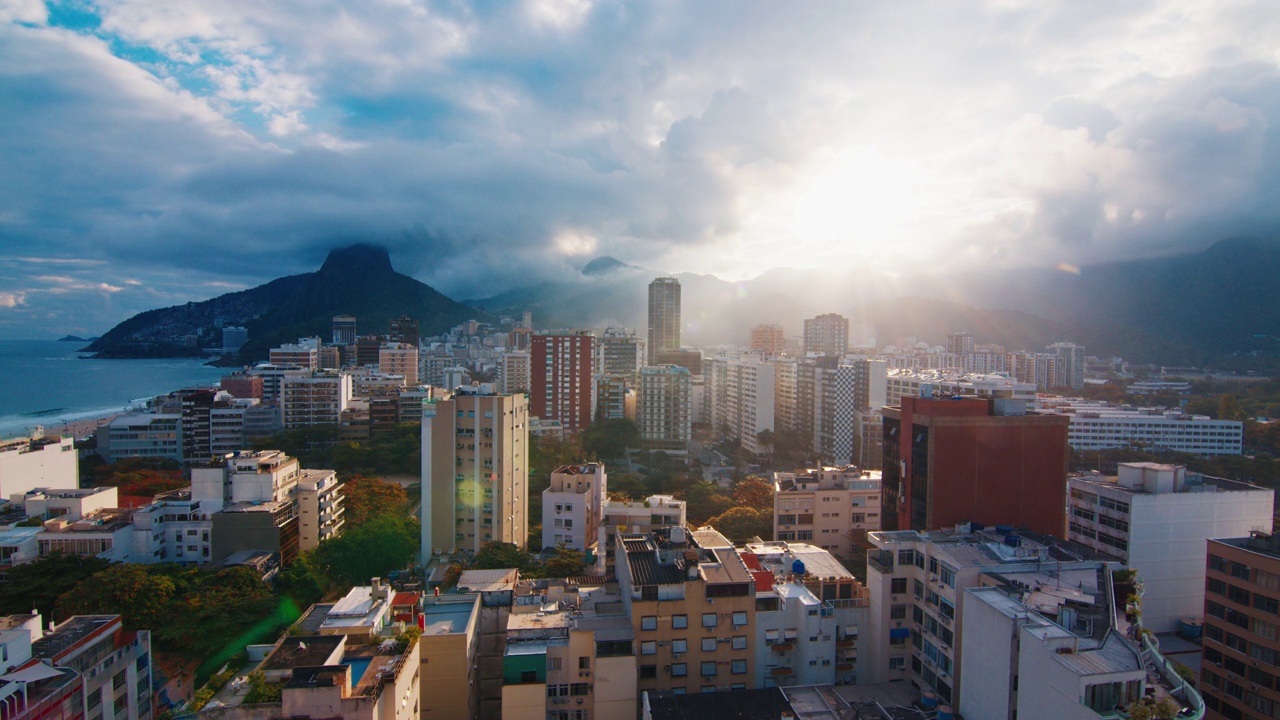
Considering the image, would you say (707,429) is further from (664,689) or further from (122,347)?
(122,347)

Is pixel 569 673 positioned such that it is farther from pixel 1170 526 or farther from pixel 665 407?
pixel 665 407

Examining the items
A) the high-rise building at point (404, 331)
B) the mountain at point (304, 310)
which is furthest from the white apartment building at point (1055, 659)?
the mountain at point (304, 310)

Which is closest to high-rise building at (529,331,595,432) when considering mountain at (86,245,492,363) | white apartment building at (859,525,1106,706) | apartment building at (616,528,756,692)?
apartment building at (616,528,756,692)

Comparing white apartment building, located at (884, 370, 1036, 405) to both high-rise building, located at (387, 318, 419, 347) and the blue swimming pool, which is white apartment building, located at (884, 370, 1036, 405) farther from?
high-rise building, located at (387, 318, 419, 347)

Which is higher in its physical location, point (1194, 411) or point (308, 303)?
point (308, 303)

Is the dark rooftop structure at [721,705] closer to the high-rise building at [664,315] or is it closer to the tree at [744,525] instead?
the tree at [744,525]

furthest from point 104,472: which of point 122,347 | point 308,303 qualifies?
point 122,347
